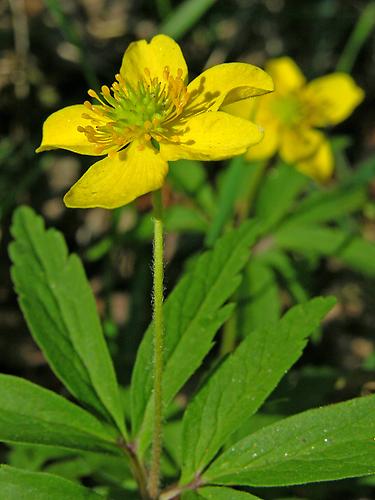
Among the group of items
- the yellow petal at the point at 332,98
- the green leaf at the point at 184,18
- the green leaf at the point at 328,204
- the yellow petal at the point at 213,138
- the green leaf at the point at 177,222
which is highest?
the green leaf at the point at 184,18

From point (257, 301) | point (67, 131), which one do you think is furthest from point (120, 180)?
point (257, 301)

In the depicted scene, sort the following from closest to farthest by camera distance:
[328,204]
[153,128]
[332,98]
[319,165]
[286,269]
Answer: [153,128] < [286,269] < [328,204] < [319,165] < [332,98]

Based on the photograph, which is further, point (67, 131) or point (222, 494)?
point (67, 131)

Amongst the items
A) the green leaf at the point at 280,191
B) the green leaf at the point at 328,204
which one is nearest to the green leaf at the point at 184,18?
the green leaf at the point at 280,191

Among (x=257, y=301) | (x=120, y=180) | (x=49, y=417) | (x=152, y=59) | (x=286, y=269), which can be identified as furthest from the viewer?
(x=286, y=269)

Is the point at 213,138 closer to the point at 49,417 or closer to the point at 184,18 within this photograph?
the point at 49,417

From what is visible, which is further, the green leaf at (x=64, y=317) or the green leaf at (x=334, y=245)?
the green leaf at (x=334, y=245)

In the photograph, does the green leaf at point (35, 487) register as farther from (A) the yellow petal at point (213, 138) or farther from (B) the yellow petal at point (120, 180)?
(A) the yellow petal at point (213, 138)
